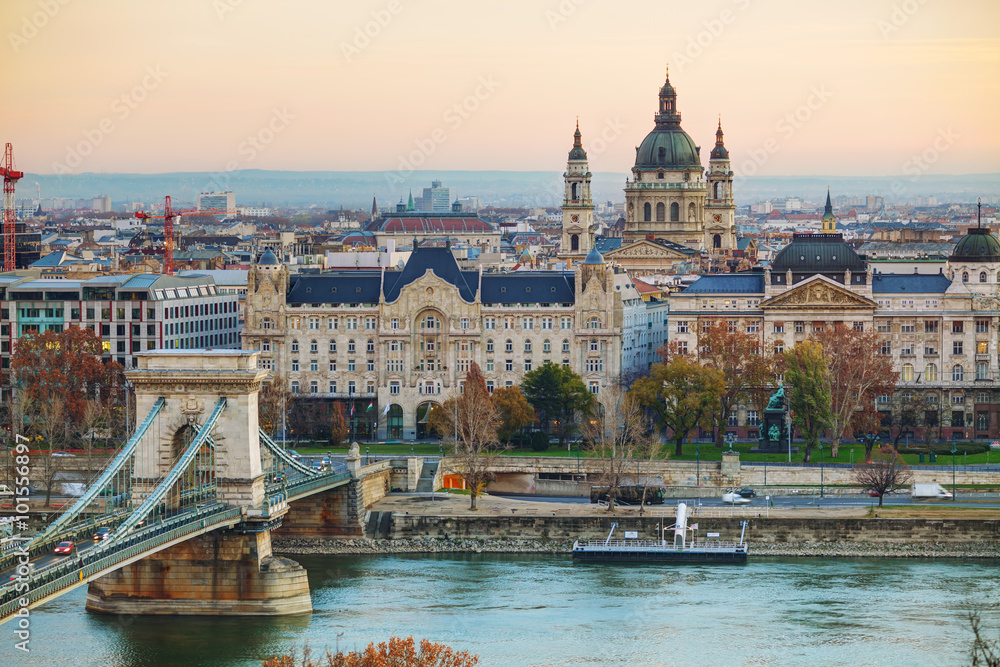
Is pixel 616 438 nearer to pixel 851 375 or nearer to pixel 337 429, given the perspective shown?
pixel 851 375

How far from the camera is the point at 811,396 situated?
117625 millimetres

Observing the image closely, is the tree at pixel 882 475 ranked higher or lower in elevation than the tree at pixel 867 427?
lower

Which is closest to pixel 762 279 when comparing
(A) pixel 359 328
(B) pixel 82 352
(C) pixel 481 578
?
(A) pixel 359 328

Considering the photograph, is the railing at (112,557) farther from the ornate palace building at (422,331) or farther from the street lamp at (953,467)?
the ornate palace building at (422,331)

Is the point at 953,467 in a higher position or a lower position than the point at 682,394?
lower

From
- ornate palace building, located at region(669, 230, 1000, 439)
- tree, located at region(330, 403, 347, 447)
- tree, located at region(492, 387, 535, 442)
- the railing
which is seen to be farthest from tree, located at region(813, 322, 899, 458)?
the railing

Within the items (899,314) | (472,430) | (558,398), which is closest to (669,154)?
(899,314)

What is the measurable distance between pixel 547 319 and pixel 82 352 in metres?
25.3

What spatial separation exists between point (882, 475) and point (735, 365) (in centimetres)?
2206

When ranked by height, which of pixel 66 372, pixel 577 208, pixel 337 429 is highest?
pixel 577 208

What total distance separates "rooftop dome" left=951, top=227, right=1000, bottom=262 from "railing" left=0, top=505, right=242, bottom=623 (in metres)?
62.6

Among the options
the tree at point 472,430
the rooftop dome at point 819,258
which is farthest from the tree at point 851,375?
the tree at point 472,430

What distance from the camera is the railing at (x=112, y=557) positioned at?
65.9 metres

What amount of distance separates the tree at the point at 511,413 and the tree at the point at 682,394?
5686mm
